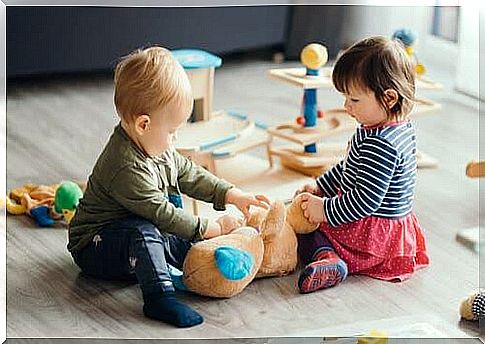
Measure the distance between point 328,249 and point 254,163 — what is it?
447 millimetres

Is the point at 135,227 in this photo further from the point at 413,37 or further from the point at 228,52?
the point at 228,52

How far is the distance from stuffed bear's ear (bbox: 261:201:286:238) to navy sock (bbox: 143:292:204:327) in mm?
169

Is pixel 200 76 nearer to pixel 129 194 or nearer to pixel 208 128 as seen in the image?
pixel 208 128

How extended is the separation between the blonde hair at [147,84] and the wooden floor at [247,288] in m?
0.26

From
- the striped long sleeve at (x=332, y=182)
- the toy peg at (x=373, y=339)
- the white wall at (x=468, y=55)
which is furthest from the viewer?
the white wall at (x=468, y=55)

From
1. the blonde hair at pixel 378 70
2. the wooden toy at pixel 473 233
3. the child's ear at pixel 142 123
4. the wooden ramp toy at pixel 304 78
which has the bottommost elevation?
the wooden toy at pixel 473 233

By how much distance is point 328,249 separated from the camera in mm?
1520

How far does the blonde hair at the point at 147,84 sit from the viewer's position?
1.40m

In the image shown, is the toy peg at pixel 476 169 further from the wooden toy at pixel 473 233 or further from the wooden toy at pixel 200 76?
the wooden toy at pixel 200 76

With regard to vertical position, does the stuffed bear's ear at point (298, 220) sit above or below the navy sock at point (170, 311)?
above

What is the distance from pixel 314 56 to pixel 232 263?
0.53m

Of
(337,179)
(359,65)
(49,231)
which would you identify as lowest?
(49,231)

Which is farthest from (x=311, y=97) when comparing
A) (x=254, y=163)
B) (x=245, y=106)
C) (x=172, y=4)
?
(x=172, y=4)

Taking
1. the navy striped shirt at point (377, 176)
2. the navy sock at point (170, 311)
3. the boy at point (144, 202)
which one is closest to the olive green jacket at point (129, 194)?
the boy at point (144, 202)
